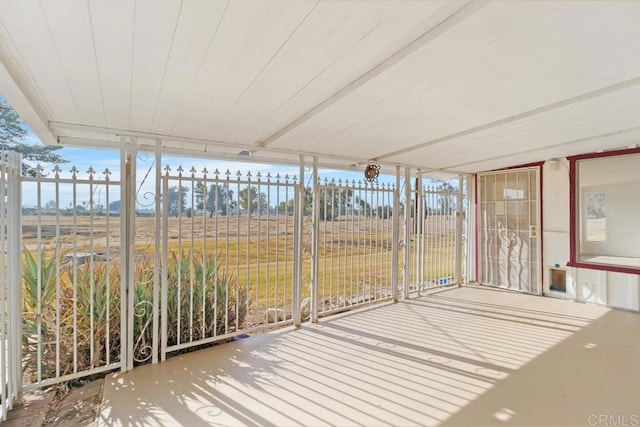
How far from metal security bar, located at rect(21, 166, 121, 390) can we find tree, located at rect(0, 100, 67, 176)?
5073 mm

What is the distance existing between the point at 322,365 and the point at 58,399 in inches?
81.0

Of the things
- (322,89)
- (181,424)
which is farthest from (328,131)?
(181,424)

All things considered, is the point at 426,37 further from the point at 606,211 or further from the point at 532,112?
the point at 606,211

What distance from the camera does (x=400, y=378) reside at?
8.40 feet

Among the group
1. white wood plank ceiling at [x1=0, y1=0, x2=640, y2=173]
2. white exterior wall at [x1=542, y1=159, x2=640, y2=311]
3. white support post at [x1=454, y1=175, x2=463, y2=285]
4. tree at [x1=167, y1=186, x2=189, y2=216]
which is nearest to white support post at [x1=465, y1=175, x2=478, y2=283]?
white support post at [x1=454, y1=175, x2=463, y2=285]

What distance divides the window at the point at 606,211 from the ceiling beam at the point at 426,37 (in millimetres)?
4538

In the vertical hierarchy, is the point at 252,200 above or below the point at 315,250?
above

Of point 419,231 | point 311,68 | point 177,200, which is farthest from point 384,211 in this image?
point 311,68

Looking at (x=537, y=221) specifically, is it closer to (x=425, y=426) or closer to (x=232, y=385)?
(x=425, y=426)

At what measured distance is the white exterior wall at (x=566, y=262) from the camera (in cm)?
446

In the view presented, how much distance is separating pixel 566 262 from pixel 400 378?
13.7ft

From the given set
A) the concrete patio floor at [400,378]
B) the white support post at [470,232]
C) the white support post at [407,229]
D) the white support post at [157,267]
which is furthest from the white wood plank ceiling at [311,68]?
the white support post at [470,232]

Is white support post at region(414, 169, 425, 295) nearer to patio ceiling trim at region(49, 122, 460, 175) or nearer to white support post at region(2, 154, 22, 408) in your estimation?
patio ceiling trim at region(49, 122, 460, 175)

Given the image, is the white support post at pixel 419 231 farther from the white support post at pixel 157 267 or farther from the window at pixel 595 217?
the white support post at pixel 157 267
